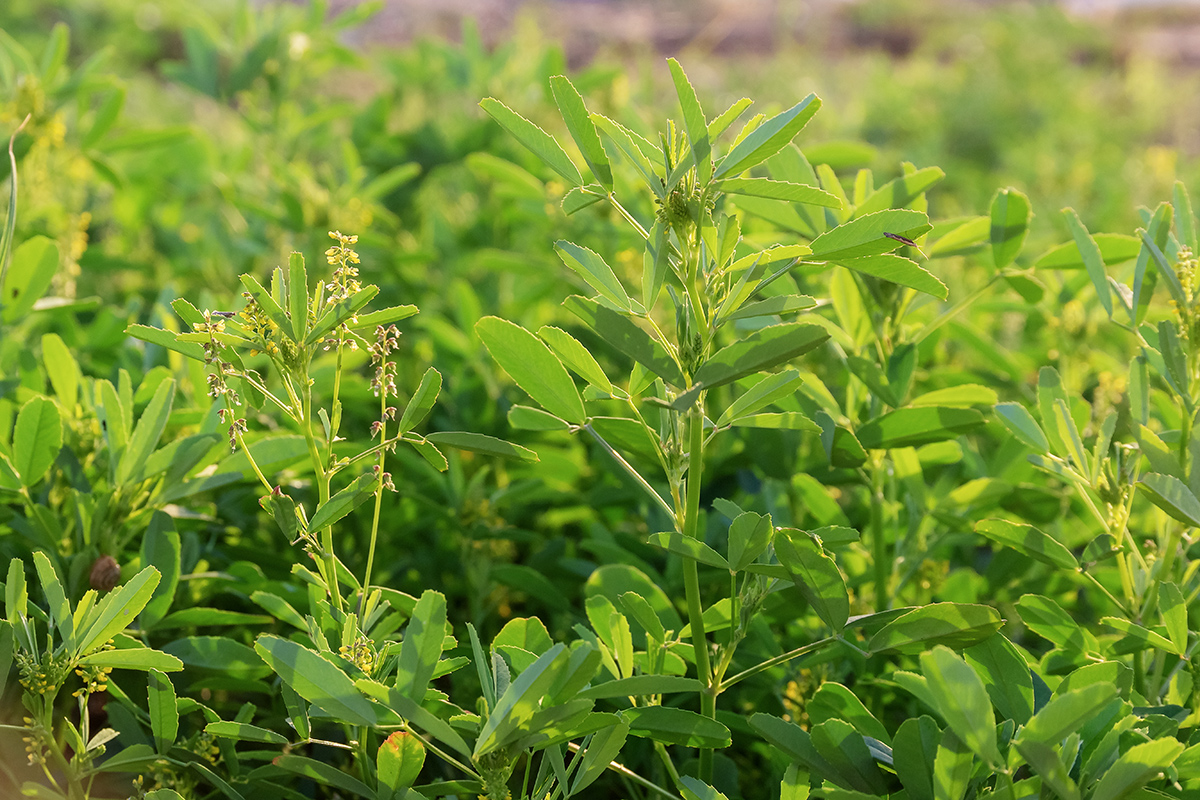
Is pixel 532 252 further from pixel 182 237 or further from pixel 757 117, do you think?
pixel 757 117

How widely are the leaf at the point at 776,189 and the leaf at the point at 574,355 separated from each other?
6.8 inches

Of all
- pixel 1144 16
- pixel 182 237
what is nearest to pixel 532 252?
pixel 182 237

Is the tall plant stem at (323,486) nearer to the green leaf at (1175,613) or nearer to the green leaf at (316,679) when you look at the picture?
the green leaf at (316,679)

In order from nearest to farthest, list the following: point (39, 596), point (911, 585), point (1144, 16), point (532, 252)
Result: point (39, 596) → point (911, 585) → point (532, 252) → point (1144, 16)

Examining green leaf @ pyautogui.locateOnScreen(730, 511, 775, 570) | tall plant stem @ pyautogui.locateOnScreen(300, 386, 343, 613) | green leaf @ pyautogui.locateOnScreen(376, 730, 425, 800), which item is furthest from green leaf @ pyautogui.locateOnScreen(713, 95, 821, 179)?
green leaf @ pyautogui.locateOnScreen(376, 730, 425, 800)

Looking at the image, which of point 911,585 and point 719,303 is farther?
point 911,585

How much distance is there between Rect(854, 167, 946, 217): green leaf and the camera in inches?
41.1

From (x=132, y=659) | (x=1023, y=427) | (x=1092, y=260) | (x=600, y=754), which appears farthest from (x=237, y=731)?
(x=1092, y=260)

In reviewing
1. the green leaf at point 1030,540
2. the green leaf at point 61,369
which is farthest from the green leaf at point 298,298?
the green leaf at point 1030,540

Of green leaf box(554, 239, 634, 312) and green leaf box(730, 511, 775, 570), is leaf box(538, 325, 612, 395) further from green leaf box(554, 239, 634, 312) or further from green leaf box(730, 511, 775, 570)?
green leaf box(730, 511, 775, 570)

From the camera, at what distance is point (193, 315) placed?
29.9 inches

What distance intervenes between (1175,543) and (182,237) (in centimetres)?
189

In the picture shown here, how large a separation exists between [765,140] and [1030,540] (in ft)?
1.50

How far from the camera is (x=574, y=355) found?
822mm
